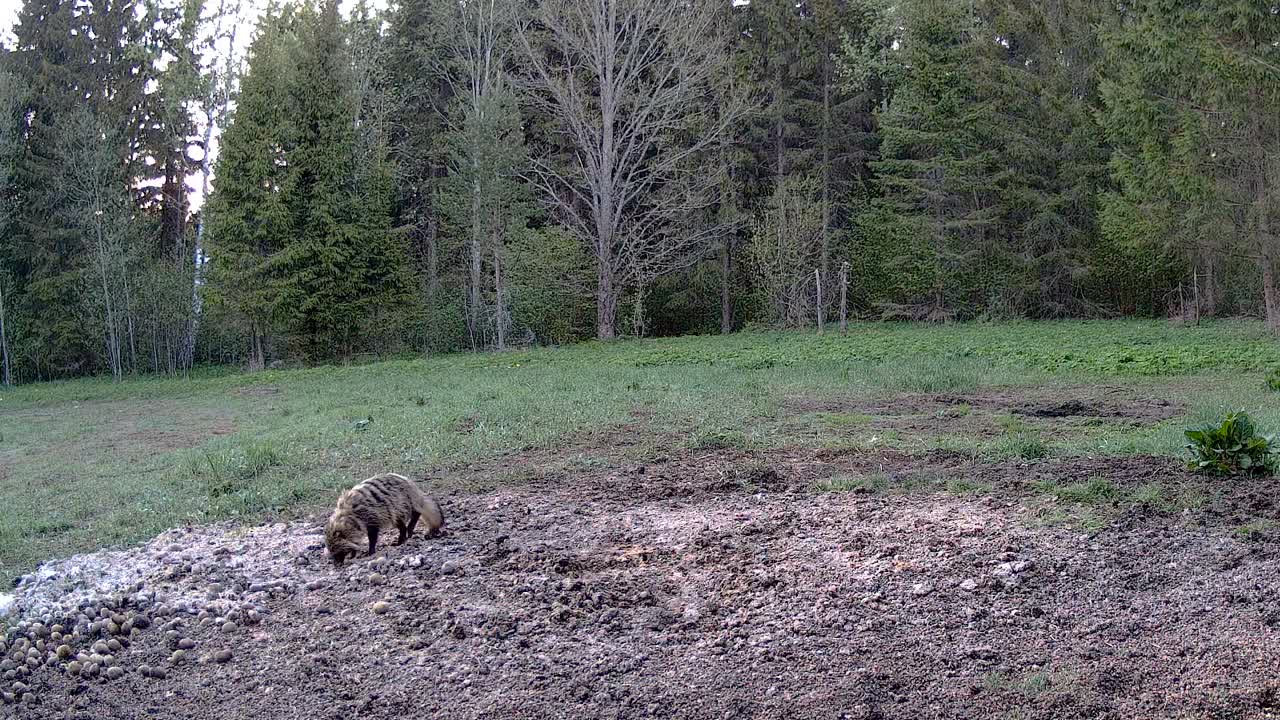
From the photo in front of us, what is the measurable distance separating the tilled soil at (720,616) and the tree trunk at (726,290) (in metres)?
24.4

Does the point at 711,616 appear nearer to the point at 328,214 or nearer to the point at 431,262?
the point at 328,214

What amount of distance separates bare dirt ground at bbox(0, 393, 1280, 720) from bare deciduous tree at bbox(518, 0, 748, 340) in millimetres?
21628

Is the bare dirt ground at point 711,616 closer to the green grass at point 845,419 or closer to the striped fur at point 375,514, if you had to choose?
the striped fur at point 375,514

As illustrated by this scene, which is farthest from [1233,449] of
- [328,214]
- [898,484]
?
[328,214]

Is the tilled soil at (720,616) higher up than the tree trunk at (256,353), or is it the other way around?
the tree trunk at (256,353)

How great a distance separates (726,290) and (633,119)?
6.24m

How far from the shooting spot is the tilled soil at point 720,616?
11.3 ft

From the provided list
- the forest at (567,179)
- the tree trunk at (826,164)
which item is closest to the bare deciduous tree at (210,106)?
the forest at (567,179)

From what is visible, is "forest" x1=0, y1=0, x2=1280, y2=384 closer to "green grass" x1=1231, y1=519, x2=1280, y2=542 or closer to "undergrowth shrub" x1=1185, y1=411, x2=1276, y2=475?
"undergrowth shrub" x1=1185, y1=411, x2=1276, y2=475

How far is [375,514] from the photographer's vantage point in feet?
18.0

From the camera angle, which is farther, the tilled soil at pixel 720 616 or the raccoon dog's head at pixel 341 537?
the raccoon dog's head at pixel 341 537

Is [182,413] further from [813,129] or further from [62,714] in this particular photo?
[813,129]

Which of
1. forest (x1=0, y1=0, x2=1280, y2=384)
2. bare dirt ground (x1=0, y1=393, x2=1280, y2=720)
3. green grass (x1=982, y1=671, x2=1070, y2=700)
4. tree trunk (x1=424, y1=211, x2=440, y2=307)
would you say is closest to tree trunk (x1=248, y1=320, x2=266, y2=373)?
forest (x1=0, y1=0, x2=1280, y2=384)

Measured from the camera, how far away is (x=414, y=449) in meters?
8.92
